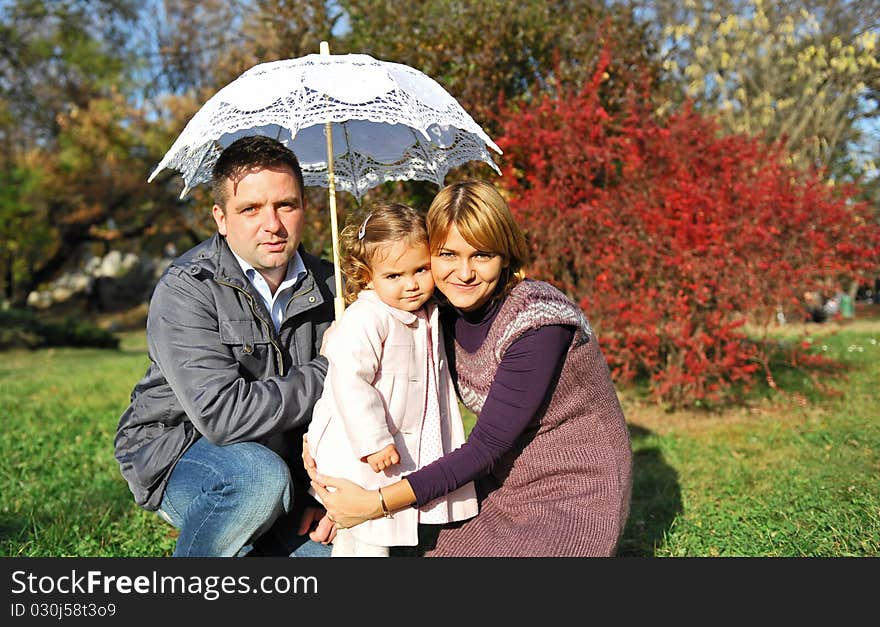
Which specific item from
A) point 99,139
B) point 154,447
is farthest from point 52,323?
point 154,447

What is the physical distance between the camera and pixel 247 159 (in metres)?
2.81

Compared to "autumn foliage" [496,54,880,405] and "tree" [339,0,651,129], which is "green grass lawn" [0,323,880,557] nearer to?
"autumn foliage" [496,54,880,405]

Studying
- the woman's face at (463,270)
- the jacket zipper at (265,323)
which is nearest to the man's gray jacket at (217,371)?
the jacket zipper at (265,323)

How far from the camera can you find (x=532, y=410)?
2.48 metres

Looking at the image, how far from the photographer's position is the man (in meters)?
2.66

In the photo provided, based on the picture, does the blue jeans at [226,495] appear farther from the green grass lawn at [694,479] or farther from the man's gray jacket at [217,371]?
the green grass lawn at [694,479]

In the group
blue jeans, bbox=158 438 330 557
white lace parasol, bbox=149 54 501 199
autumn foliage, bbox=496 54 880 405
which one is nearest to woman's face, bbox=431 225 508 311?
white lace parasol, bbox=149 54 501 199

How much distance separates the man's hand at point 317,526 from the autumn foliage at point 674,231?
3271 mm

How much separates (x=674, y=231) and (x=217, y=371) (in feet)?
13.0

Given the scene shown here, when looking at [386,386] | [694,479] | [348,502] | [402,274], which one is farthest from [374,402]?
[694,479]

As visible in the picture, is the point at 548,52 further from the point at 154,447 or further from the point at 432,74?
the point at 154,447

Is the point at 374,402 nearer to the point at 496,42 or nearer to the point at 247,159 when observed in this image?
the point at 247,159

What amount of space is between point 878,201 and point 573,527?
18347 millimetres

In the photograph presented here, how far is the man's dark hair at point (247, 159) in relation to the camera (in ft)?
9.23
